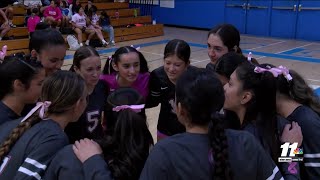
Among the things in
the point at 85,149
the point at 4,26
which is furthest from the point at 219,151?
the point at 4,26

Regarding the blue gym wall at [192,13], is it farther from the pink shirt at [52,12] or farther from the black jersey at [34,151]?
the black jersey at [34,151]

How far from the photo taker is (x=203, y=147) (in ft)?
4.73

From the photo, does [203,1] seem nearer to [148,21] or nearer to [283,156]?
[148,21]

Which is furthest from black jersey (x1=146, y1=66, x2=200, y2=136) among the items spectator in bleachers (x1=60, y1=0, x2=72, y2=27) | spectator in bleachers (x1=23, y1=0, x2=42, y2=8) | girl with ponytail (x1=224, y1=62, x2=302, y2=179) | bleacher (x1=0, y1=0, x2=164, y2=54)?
spectator in bleachers (x1=23, y1=0, x2=42, y2=8)

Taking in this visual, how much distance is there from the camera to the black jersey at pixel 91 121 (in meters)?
2.41

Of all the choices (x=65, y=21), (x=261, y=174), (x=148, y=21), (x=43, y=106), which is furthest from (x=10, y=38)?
(x=261, y=174)

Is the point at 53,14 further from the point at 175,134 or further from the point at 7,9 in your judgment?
the point at 175,134

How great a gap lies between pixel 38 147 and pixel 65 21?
10.5 meters

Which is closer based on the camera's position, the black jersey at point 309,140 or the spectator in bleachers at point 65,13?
the black jersey at point 309,140

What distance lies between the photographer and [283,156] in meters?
1.79

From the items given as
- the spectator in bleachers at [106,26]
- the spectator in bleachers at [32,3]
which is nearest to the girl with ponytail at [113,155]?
the spectator in bleachers at [106,26]

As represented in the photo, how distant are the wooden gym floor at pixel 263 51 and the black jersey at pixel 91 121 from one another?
17.7ft

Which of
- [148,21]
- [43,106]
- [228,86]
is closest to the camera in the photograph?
[43,106]

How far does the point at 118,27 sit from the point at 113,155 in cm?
1235
